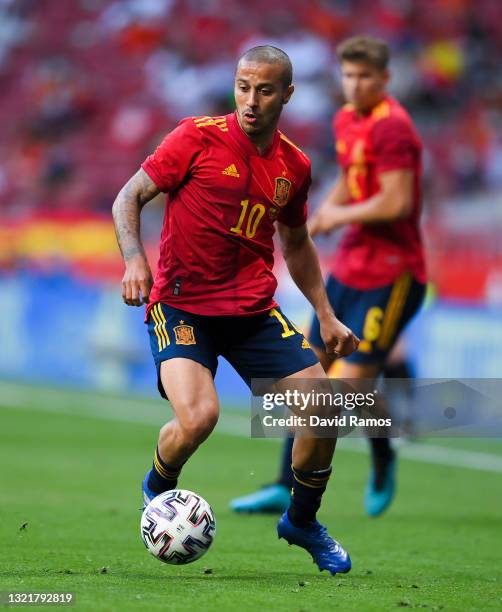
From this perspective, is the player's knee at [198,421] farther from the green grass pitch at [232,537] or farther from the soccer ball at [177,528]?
the green grass pitch at [232,537]

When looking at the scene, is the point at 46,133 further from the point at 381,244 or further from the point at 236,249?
the point at 236,249

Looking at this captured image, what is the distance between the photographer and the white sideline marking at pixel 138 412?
11.4m

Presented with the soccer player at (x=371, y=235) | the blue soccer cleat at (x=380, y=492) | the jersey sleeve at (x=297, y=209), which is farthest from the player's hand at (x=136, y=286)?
the blue soccer cleat at (x=380, y=492)

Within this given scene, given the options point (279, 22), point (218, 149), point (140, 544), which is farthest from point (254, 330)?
point (279, 22)

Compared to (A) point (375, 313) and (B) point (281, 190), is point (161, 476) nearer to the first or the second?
(B) point (281, 190)

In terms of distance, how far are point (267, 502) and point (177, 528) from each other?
8.96 ft

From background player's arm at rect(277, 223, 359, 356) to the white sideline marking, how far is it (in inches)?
206

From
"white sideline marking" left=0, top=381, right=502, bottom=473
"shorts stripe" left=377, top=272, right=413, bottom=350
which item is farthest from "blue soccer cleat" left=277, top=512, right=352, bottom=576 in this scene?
"white sideline marking" left=0, top=381, right=502, bottom=473

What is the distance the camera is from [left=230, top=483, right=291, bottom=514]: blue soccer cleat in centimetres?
773

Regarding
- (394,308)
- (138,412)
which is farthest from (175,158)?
(138,412)

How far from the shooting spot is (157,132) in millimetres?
21297

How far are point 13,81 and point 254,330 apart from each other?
19617 millimetres

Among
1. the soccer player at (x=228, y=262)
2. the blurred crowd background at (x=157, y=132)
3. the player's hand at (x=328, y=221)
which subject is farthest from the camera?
the blurred crowd background at (x=157, y=132)

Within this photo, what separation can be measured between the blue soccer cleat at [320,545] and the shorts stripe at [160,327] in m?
1.01
